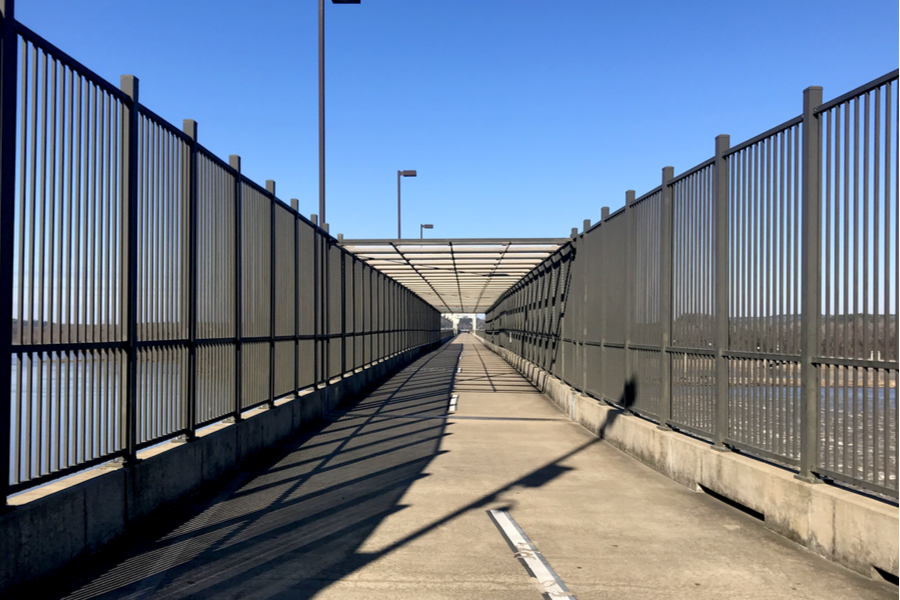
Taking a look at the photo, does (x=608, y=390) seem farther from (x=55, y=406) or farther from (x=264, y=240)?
(x=55, y=406)

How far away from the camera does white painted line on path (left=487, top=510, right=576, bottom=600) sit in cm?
521

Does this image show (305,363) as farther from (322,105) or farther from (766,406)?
(766,406)

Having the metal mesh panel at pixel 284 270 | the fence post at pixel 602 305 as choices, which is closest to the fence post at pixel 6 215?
the metal mesh panel at pixel 284 270

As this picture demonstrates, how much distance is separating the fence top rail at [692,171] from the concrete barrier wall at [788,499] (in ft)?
10.5

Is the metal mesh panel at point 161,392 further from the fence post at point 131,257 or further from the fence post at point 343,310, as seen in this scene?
the fence post at point 343,310

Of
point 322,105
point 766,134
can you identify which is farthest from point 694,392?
point 322,105

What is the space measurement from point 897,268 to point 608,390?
789 cm

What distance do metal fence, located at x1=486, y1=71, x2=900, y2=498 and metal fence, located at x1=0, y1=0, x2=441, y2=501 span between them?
565 cm

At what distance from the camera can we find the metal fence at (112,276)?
17.3ft

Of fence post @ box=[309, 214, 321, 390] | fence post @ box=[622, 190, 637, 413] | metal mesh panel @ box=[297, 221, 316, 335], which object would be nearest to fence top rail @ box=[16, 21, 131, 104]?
fence post @ box=[622, 190, 637, 413]

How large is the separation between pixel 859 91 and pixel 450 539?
15.9 feet

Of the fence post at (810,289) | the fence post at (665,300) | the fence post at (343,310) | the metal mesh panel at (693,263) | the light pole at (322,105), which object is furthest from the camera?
the fence post at (343,310)

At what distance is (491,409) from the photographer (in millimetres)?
17453

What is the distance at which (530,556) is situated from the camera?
6055 millimetres
